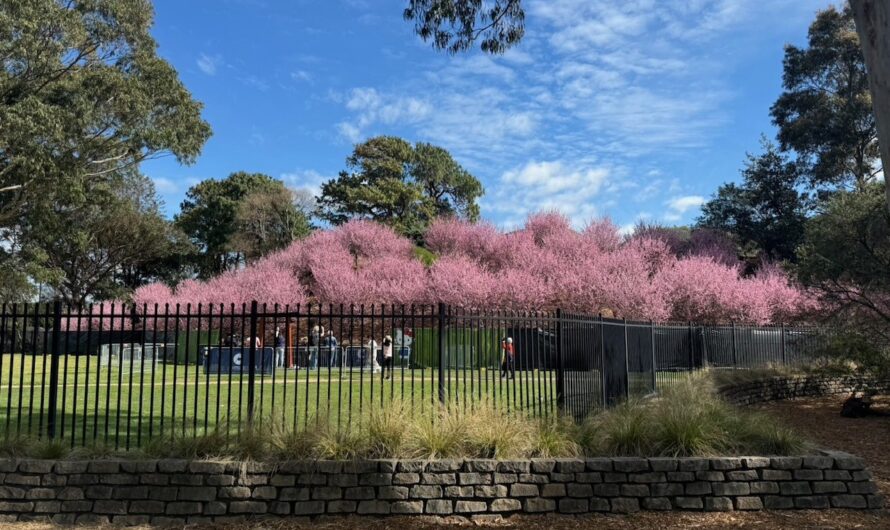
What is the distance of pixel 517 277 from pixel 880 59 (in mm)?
26857

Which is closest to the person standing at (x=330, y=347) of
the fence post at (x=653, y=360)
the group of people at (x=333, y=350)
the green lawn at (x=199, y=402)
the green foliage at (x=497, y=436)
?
the group of people at (x=333, y=350)

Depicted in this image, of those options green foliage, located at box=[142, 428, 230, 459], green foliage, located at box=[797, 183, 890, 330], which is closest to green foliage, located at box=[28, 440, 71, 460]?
green foliage, located at box=[142, 428, 230, 459]

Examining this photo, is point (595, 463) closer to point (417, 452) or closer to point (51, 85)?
point (417, 452)

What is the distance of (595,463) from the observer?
246 inches

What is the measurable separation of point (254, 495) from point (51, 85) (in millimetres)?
21924

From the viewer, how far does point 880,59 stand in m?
4.29

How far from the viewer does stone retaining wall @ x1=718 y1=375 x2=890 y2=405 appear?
14.4 m

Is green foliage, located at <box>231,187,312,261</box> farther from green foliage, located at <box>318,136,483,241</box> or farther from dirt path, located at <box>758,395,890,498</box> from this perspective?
dirt path, located at <box>758,395,890,498</box>

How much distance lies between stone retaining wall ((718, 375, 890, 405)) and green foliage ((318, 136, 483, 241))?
109ft

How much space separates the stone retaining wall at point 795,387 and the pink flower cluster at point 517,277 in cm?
772

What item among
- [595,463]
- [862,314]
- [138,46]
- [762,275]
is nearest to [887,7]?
[595,463]

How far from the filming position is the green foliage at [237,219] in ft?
171

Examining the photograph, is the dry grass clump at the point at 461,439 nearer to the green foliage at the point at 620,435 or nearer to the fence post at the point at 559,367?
the green foliage at the point at 620,435

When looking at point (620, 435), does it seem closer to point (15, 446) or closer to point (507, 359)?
point (507, 359)
